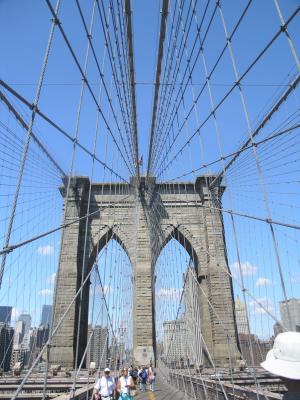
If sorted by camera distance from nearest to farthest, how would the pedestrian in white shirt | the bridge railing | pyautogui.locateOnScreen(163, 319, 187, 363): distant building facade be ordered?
the bridge railing → the pedestrian in white shirt → pyautogui.locateOnScreen(163, 319, 187, 363): distant building facade

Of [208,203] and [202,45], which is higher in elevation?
[208,203]

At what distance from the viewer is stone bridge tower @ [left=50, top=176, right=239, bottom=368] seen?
20.8 metres

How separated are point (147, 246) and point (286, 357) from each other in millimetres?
21506

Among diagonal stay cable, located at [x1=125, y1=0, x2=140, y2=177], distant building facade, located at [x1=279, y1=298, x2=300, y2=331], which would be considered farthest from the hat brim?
diagonal stay cable, located at [x1=125, y1=0, x2=140, y2=177]

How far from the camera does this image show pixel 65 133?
652 cm

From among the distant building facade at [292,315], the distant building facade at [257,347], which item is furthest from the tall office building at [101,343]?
the distant building facade at [292,315]

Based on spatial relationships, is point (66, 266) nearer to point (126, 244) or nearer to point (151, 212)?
point (126, 244)

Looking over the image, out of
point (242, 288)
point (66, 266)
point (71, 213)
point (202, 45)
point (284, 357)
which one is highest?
point (71, 213)

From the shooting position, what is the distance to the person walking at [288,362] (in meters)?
1.52

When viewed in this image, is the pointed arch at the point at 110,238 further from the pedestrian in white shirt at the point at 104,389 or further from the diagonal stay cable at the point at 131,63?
the pedestrian in white shirt at the point at 104,389

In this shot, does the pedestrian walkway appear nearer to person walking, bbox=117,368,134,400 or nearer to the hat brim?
person walking, bbox=117,368,134,400

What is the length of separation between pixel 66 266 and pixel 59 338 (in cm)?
388

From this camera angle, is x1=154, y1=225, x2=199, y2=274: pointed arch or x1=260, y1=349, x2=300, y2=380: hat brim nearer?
x1=260, y1=349, x2=300, y2=380: hat brim

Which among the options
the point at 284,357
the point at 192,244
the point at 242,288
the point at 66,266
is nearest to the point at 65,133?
the point at 242,288
